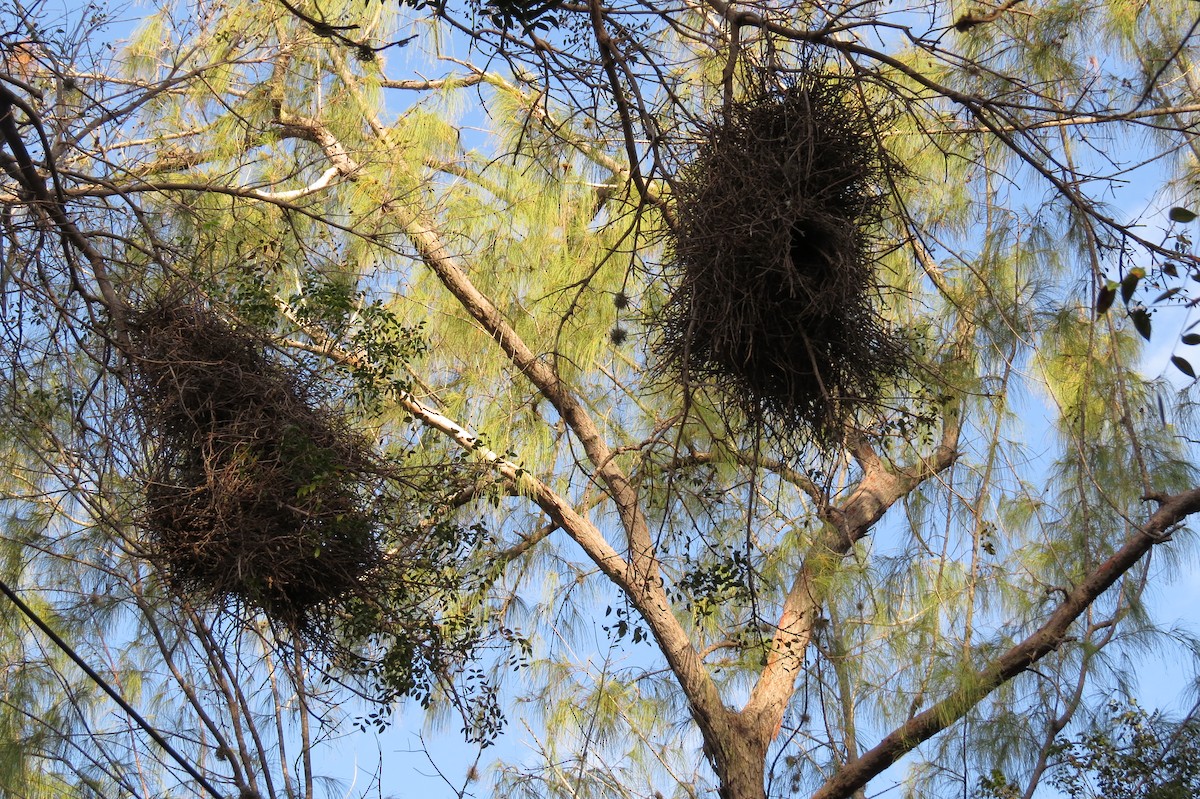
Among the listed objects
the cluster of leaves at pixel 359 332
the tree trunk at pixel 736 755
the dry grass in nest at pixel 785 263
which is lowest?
the dry grass in nest at pixel 785 263

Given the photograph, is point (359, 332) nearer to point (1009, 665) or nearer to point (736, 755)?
point (736, 755)

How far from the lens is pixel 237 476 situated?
257 centimetres

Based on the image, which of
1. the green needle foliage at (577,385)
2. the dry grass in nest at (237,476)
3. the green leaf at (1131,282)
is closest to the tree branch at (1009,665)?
the green needle foliage at (577,385)

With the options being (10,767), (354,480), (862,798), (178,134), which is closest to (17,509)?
(10,767)

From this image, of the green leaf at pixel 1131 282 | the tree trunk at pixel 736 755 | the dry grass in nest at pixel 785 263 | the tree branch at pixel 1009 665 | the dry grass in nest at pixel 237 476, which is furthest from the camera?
the tree trunk at pixel 736 755

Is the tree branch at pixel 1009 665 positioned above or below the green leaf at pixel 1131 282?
above

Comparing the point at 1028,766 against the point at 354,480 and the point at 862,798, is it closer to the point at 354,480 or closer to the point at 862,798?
the point at 862,798

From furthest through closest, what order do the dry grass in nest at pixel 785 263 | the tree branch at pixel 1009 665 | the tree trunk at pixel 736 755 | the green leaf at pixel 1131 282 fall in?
the tree trunk at pixel 736 755
the tree branch at pixel 1009 665
the dry grass in nest at pixel 785 263
the green leaf at pixel 1131 282

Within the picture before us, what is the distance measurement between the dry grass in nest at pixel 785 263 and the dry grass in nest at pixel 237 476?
0.91m

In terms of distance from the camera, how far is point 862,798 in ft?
17.7

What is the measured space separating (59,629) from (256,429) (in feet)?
9.15

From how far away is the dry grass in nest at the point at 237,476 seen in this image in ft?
8.48

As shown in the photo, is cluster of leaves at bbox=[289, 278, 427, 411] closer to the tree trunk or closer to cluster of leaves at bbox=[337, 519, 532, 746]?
→ cluster of leaves at bbox=[337, 519, 532, 746]

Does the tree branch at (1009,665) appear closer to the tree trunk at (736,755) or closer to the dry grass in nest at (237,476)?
the tree trunk at (736,755)
